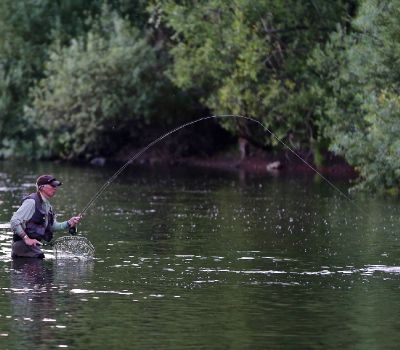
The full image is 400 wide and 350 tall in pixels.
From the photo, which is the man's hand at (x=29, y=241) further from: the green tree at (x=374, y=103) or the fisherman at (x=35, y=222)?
the green tree at (x=374, y=103)

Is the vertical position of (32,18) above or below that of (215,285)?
above

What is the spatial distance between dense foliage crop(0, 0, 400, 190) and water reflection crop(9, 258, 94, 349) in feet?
47.2

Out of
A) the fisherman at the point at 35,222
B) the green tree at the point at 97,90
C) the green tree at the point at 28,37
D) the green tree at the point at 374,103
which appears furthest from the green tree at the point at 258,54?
the fisherman at the point at 35,222

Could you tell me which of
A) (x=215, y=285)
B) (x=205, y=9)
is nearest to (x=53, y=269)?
(x=215, y=285)

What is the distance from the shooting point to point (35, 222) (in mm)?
22500

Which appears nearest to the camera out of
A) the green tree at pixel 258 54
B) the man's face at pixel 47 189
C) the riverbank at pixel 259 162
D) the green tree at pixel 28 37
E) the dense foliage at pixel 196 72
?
the man's face at pixel 47 189

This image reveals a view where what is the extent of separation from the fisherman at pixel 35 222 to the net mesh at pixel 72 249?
0.37 meters

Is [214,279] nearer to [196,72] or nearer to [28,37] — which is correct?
[196,72]

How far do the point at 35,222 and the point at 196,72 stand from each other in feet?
96.1

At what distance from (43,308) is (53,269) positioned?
3.89 metres

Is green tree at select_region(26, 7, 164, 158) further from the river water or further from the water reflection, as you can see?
the water reflection

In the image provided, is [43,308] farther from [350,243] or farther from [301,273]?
[350,243]

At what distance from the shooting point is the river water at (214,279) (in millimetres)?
16203

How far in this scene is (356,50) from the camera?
127 ft
